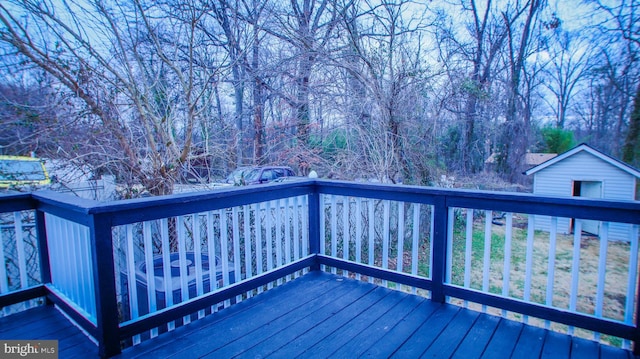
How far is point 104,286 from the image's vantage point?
1791mm

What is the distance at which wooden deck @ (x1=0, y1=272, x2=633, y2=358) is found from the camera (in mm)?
1894

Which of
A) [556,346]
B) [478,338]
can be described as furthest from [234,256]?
[556,346]

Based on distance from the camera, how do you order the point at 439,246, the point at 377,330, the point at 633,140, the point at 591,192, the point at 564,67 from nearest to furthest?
1. the point at 377,330
2. the point at 439,246
3. the point at 633,140
4. the point at 591,192
5. the point at 564,67

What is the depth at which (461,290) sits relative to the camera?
2.41 metres

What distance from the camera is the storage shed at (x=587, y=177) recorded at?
7418 millimetres

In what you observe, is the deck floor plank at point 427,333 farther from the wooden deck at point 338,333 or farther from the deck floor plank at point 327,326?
the deck floor plank at point 327,326

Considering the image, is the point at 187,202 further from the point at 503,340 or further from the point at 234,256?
the point at 503,340

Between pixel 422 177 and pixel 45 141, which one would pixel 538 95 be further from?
pixel 45 141

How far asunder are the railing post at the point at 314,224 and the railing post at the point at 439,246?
1.16m

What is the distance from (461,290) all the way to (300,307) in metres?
1.23

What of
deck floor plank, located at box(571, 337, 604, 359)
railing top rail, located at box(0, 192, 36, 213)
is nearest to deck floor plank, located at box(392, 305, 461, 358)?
deck floor plank, located at box(571, 337, 604, 359)

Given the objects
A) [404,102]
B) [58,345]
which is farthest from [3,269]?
[404,102]

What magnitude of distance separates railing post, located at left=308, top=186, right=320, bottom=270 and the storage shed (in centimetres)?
648

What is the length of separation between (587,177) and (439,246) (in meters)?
8.46
